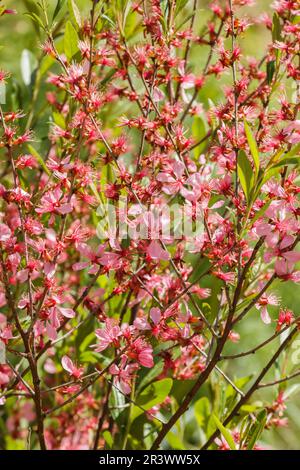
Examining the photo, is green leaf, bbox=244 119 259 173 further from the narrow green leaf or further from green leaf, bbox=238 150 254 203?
the narrow green leaf

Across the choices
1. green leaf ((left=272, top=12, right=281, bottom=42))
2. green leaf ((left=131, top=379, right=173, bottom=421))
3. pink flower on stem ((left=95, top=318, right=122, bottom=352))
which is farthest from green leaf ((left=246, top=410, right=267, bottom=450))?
green leaf ((left=272, top=12, right=281, bottom=42))

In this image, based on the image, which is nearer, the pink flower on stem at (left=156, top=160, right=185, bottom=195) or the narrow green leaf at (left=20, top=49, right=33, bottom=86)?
the pink flower on stem at (left=156, top=160, right=185, bottom=195)

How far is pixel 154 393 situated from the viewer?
137 centimetres

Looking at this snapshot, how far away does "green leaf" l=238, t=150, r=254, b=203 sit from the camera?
104 cm

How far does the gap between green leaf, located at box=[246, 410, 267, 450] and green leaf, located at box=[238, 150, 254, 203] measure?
1.33ft

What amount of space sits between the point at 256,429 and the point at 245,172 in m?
0.47

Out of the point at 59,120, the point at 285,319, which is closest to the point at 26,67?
the point at 59,120

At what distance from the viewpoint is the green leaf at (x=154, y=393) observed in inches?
53.3

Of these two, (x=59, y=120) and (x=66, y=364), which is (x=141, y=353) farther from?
(x=59, y=120)

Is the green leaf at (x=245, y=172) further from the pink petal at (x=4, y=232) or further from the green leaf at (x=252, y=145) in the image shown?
the pink petal at (x=4, y=232)

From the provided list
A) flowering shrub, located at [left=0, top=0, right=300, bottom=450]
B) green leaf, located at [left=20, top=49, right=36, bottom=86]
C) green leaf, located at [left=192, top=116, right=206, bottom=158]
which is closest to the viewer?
flowering shrub, located at [left=0, top=0, right=300, bottom=450]

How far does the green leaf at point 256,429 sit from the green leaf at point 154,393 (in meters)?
0.16

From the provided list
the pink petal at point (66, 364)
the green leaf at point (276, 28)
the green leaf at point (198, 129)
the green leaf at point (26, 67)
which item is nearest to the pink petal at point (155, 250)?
the pink petal at point (66, 364)
